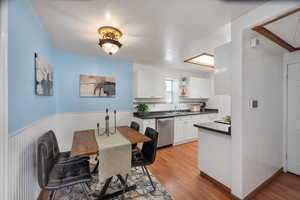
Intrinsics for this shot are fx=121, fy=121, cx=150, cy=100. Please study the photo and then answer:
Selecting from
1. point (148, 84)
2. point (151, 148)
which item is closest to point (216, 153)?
point (151, 148)

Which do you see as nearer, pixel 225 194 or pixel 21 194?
pixel 21 194

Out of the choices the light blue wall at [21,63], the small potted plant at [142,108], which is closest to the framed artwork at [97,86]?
the small potted plant at [142,108]

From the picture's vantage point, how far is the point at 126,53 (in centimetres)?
289

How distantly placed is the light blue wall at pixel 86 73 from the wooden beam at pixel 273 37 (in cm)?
288

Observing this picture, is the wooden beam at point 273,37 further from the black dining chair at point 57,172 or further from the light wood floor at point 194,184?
the black dining chair at point 57,172

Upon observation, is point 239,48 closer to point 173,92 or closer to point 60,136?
point 173,92

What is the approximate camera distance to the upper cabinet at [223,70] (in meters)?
1.75

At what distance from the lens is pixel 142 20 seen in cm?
164

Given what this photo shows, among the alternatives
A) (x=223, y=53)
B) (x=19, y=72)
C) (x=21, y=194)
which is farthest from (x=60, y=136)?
(x=223, y=53)

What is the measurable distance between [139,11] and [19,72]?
4.63ft

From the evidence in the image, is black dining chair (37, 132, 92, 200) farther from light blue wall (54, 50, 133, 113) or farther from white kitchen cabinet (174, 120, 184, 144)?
white kitchen cabinet (174, 120, 184, 144)

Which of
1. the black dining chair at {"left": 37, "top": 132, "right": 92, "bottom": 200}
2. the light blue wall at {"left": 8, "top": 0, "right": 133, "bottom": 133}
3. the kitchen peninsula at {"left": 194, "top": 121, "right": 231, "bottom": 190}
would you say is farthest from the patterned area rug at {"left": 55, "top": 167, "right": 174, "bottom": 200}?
the light blue wall at {"left": 8, "top": 0, "right": 133, "bottom": 133}

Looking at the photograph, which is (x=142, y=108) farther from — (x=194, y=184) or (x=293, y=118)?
(x=293, y=118)

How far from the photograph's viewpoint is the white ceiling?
1.35 meters
